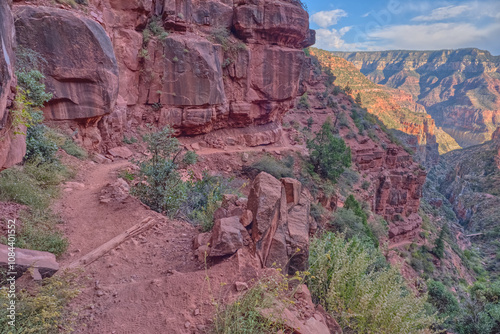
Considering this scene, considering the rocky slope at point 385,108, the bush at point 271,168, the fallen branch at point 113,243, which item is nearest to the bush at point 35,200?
the fallen branch at point 113,243

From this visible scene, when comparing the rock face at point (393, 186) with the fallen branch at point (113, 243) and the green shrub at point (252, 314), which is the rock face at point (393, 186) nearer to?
the fallen branch at point (113, 243)

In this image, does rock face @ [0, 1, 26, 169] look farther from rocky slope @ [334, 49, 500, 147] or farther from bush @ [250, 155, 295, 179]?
rocky slope @ [334, 49, 500, 147]

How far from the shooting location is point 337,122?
32219 millimetres

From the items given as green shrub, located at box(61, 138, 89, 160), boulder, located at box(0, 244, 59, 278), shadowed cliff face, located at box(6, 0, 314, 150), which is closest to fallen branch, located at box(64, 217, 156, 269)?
boulder, located at box(0, 244, 59, 278)

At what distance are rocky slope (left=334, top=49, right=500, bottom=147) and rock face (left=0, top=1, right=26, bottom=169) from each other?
562 feet

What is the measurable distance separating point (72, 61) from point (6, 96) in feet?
24.6

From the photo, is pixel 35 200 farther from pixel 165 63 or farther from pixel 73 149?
pixel 165 63

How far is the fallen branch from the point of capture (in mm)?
4180

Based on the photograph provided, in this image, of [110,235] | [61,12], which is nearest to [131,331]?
[110,235]

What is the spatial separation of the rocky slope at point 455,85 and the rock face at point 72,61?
16817 cm

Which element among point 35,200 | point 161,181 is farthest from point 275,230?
point 35,200

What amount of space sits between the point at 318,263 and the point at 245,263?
50.9 inches

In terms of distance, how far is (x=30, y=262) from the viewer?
3125 mm

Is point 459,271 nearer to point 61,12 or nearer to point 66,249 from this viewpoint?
point 66,249
